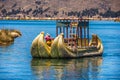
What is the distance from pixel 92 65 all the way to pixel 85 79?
1498cm

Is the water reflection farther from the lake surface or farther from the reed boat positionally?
the reed boat

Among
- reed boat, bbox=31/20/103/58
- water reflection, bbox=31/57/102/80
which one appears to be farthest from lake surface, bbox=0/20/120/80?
reed boat, bbox=31/20/103/58

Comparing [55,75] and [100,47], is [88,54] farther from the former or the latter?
[55,75]

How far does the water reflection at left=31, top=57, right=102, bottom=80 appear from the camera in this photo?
6913cm

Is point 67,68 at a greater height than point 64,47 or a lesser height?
lesser

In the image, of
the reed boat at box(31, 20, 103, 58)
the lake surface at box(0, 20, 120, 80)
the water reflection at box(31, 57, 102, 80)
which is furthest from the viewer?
the reed boat at box(31, 20, 103, 58)

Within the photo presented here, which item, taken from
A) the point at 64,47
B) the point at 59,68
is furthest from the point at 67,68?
the point at 64,47

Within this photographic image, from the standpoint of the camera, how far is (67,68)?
256ft

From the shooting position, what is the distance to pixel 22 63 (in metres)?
84.8

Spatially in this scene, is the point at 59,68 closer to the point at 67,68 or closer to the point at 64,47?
the point at 67,68

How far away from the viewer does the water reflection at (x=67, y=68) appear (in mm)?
69131

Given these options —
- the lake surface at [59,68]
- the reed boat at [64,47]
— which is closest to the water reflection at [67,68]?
the lake surface at [59,68]

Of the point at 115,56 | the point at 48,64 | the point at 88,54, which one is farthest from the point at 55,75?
the point at 115,56

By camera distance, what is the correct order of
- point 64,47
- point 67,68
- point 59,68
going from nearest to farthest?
point 67,68, point 59,68, point 64,47
